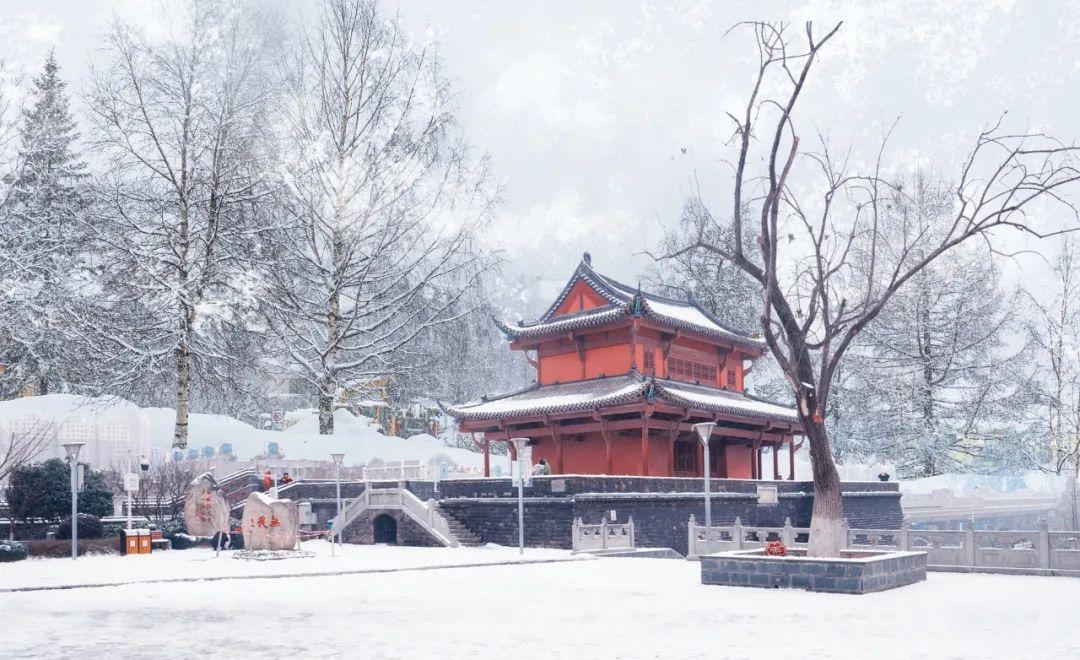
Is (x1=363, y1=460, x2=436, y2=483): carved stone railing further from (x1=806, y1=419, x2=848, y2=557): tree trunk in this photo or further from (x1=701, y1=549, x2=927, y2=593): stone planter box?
(x1=806, y1=419, x2=848, y2=557): tree trunk

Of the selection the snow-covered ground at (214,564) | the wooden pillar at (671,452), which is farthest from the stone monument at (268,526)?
the wooden pillar at (671,452)

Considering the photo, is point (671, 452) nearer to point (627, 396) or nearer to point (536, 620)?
point (627, 396)

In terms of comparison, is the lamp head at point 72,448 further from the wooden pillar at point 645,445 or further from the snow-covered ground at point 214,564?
the wooden pillar at point 645,445

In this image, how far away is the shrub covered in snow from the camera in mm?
26359

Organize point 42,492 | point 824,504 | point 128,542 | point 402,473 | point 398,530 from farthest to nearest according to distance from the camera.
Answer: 1. point 402,473
2. point 398,530
3. point 42,492
4. point 128,542
5. point 824,504

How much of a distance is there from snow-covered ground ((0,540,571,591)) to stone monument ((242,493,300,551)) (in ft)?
2.37

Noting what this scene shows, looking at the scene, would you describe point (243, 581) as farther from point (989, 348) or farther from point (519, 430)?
point (989, 348)

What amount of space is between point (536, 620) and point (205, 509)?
20.0 metres

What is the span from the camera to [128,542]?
1019 inches

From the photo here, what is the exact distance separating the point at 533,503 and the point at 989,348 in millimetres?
32381

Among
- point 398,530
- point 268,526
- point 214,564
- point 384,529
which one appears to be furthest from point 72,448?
point 384,529

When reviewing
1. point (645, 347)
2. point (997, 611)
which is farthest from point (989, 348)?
point (997, 611)

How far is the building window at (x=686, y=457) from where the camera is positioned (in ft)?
126

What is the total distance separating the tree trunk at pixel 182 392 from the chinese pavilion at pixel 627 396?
9.94m
